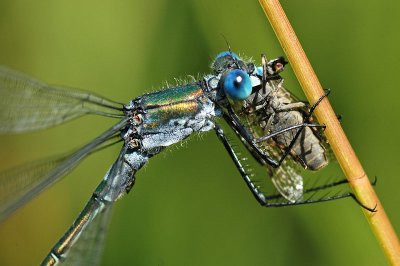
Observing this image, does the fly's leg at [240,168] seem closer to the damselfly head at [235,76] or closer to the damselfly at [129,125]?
the damselfly at [129,125]

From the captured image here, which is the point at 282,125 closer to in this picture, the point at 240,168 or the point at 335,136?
the point at 240,168

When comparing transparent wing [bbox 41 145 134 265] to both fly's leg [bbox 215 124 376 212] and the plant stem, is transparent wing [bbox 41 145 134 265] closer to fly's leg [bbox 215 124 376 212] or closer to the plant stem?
fly's leg [bbox 215 124 376 212]

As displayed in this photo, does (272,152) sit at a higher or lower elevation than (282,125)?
lower

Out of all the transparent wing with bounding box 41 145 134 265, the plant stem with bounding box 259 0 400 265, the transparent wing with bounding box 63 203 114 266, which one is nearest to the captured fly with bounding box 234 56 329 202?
the plant stem with bounding box 259 0 400 265

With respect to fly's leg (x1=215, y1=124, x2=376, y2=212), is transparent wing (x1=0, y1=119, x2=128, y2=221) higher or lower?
higher

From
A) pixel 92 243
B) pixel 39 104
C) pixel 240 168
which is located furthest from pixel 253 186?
pixel 39 104

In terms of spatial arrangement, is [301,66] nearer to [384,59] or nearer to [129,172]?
[384,59]
